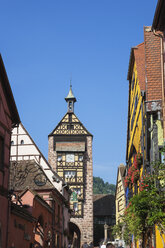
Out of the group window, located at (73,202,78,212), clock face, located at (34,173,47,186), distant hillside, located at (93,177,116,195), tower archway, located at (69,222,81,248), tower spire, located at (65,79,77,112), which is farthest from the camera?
distant hillside, located at (93,177,116,195)

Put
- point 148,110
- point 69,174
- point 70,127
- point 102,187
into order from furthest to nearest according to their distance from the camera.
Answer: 1. point 102,187
2. point 70,127
3. point 69,174
4. point 148,110

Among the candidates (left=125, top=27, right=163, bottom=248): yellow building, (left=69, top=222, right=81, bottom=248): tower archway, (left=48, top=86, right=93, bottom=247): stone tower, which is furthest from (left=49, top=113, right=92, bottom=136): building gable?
(left=125, top=27, right=163, bottom=248): yellow building

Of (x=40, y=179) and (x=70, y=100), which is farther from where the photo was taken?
(x=70, y=100)

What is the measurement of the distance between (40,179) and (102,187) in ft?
491

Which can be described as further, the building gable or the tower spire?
the tower spire

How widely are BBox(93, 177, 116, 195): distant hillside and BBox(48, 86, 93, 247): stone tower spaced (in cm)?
11342

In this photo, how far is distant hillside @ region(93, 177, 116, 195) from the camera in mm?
167250

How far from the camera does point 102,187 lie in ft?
573

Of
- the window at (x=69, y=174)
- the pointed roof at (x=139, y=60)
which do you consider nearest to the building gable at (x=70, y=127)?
the window at (x=69, y=174)

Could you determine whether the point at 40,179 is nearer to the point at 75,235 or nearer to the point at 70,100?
the point at 70,100

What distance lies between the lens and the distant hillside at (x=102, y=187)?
167 meters

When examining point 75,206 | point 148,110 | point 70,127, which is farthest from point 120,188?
point 148,110

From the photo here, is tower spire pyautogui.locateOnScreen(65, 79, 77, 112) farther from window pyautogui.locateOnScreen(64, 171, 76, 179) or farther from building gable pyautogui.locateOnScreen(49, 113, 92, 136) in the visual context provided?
window pyautogui.locateOnScreen(64, 171, 76, 179)

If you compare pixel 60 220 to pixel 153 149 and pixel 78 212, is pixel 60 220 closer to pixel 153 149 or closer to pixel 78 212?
pixel 153 149
